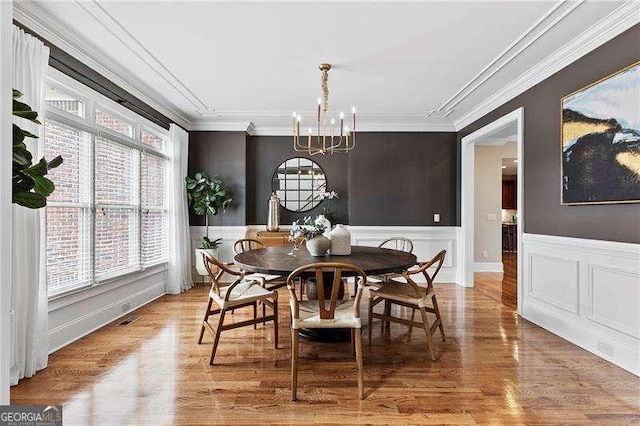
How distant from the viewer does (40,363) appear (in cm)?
261

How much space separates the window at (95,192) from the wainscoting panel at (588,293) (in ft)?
15.0

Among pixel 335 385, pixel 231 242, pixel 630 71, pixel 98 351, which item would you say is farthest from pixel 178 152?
pixel 630 71

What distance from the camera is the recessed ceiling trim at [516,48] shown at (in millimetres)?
2605

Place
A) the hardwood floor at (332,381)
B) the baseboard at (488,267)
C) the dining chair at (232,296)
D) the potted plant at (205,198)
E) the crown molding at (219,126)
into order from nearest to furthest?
the hardwood floor at (332,381), the dining chair at (232,296), the potted plant at (205,198), the crown molding at (219,126), the baseboard at (488,267)

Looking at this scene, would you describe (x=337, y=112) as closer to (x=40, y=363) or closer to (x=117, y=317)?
(x=117, y=317)

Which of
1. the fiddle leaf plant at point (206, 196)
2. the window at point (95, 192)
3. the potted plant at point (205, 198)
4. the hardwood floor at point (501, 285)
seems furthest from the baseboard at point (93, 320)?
the hardwood floor at point (501, 285)

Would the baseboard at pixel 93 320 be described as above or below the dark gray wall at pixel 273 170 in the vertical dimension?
below

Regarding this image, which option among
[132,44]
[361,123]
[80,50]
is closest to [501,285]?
[361,123]

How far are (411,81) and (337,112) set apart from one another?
1.44 metres

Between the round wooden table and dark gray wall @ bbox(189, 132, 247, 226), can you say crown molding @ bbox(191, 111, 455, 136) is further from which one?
the round wooden table

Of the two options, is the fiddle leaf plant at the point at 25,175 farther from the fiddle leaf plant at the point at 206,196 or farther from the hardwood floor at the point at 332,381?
the fiddle leaf plant at the point at 206,196

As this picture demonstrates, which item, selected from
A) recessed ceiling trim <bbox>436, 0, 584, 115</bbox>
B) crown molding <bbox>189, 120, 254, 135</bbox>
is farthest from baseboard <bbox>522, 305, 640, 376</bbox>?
crown molding <bbox>189, 120, 254, 135</bbox>

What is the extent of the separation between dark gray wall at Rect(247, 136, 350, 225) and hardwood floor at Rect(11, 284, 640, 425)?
9.67 ft

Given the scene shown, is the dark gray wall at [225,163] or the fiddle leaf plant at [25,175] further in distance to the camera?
the dark gray wall at [225,163]
